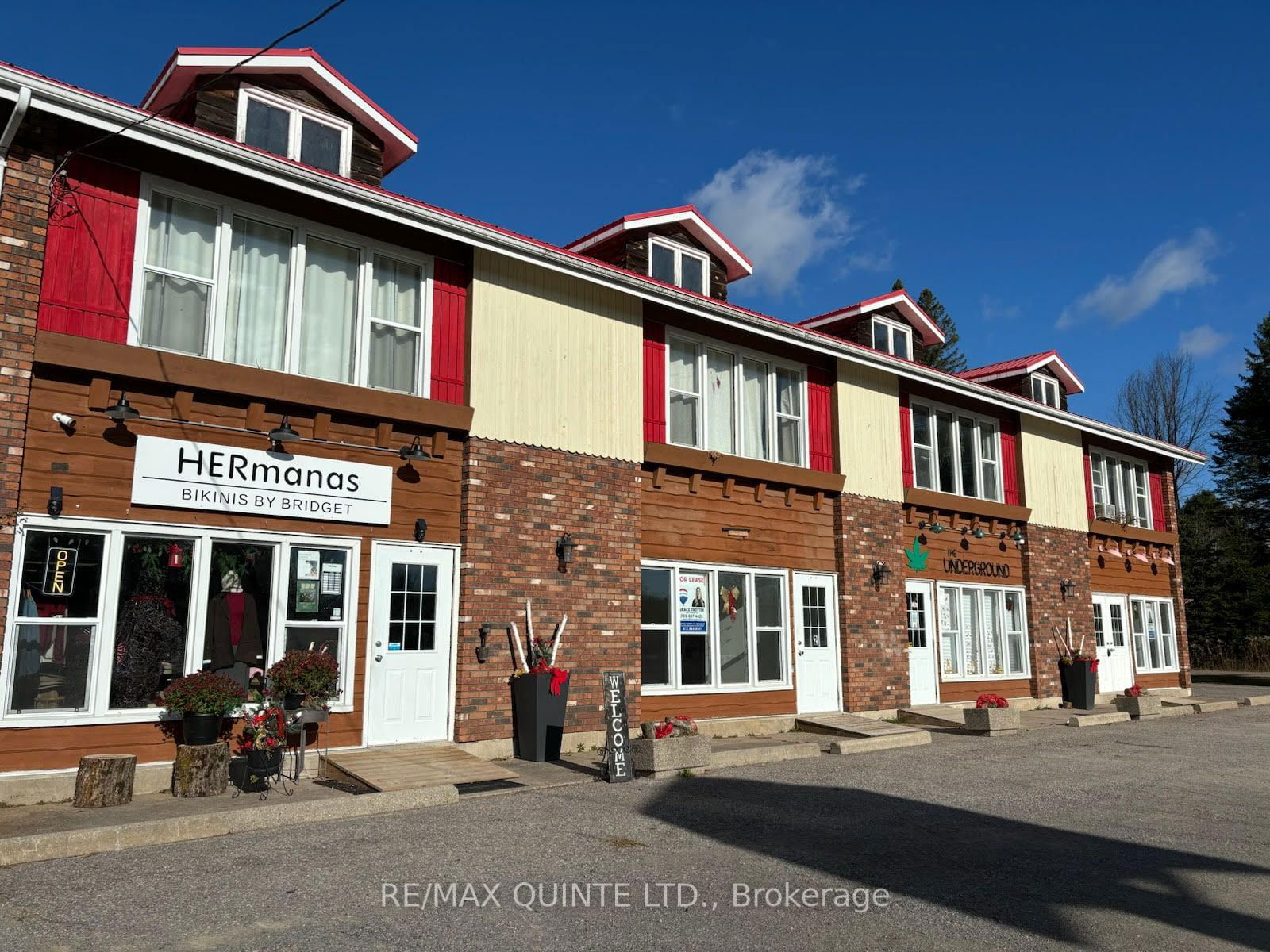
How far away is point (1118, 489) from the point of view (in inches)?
960

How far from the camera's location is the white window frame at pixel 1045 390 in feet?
78.1

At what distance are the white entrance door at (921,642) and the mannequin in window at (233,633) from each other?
1167 centimetres

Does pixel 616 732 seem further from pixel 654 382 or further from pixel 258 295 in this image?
pixel 258 295

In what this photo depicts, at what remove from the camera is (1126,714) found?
18406 millimetres

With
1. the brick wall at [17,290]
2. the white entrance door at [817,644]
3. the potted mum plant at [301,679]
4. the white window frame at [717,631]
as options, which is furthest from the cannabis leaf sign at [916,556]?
the brick wall at [17,290]

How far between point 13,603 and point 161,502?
155cm

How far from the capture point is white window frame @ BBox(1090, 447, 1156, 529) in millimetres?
23516

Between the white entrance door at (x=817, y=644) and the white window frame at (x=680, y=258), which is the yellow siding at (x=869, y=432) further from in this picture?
the white window frame at (x=680, y=258)

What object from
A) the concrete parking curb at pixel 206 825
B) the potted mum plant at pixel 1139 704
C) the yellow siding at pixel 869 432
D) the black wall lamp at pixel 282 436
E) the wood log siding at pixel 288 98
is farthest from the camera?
the potted mum plant at pixel 1139 704

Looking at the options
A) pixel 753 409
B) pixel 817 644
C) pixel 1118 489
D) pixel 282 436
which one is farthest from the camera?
pixel 1118 489

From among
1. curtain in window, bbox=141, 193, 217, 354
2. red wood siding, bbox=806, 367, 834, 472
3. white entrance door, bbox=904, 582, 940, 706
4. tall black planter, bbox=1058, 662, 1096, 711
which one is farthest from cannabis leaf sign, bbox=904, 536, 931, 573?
curtain in window, bbox=141, 193, 217, 354

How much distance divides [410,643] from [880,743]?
6827mm

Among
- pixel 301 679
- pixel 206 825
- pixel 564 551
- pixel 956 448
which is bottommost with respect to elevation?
pixel 206 825

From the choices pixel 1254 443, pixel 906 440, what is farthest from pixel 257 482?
pixel 1254 443
